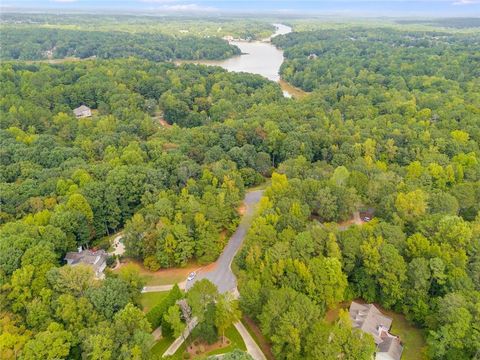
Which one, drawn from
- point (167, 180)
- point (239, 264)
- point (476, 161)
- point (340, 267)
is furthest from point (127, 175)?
point (476, 161)

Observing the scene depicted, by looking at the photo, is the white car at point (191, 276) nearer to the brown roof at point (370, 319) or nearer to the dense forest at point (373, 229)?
the dense forest at point (373, 229)

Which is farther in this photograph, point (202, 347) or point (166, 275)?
point (166, 275)

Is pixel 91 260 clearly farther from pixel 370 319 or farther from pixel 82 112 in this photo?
pixel 82 112

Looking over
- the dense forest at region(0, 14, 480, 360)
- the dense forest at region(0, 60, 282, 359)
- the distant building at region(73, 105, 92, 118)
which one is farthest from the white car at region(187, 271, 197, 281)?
the distant building at region(73, 105, 92, 118)

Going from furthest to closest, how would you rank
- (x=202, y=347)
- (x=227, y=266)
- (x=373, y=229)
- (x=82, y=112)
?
(x=82, y=112)
(x=227, y=266)
(x=373, y=229)
(x=202, y=347)

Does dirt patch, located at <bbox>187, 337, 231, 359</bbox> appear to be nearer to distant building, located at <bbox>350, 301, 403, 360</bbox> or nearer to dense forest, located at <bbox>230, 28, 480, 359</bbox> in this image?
dense forest, located at <bbox>230, 28, 480, 359</bbox>

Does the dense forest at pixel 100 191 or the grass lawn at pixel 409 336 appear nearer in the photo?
the dense forest at pixel 100 191

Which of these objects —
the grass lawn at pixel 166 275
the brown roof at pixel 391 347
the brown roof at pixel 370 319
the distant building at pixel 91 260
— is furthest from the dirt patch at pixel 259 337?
the distant building at pixel 91 260

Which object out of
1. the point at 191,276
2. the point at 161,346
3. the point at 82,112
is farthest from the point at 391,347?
the point at 82,112
